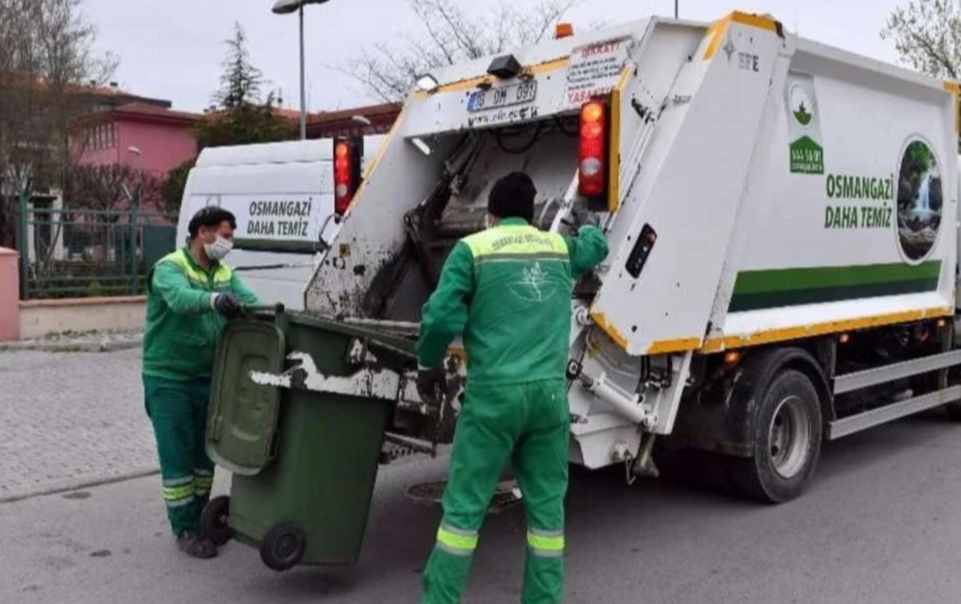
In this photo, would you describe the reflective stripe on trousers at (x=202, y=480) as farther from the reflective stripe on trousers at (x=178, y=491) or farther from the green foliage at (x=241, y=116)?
the green foliage at (x=241, y=116)

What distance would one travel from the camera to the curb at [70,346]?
11.5 metres

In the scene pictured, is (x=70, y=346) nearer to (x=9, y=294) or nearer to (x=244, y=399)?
(x=9, y=294)

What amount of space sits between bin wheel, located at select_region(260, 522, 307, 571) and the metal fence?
9559mm

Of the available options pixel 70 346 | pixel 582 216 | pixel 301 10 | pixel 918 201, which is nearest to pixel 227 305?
pixel 582 216

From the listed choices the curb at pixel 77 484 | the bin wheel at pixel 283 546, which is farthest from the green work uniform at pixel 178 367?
the curb at pixel 77 484

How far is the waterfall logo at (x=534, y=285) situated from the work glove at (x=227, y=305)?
4.22ft

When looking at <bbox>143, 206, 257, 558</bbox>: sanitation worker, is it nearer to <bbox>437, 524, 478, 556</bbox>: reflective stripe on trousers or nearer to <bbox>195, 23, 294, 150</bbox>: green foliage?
<bbox>437, 524, 478, 556</bbox>: reflective stripe on trousers

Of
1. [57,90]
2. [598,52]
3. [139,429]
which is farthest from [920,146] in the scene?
[57,90]

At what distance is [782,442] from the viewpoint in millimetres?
5719

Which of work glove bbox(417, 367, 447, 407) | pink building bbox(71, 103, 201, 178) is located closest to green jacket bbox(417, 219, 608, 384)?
work glove bbox(417, 367, 447, 407)

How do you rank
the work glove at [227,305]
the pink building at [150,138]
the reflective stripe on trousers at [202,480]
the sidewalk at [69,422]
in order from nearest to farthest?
the work glove at [227,305], the reflective stripe on trousers at [202,480], the sidewalk at [69,422], the pink building at [150,138]

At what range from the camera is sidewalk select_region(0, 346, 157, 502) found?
621 centimetres

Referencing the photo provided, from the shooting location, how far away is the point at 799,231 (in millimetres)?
5527

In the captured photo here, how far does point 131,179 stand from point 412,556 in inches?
718
